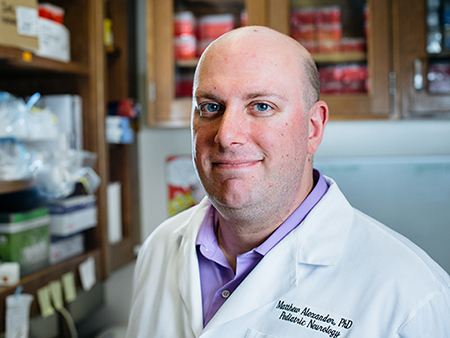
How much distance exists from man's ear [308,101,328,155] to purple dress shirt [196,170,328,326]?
94mm

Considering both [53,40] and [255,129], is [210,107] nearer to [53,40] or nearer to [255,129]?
[255,129]

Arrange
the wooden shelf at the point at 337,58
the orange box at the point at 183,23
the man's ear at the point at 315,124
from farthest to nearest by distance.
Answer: the orange box at the point at 183,23 < the wooden shelf at the point at 337,58 < the man's ear at the point at 315,124

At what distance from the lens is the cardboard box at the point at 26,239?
52.9 inches

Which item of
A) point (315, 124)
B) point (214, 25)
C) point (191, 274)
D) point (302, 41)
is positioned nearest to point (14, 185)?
point (191, 274)

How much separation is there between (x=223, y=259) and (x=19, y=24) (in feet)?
3.21

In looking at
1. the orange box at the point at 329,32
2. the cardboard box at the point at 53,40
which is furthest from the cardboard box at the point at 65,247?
the orange box at the point at 329,32

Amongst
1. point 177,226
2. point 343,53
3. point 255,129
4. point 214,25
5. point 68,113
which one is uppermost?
point 214,25

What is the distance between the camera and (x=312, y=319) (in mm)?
753

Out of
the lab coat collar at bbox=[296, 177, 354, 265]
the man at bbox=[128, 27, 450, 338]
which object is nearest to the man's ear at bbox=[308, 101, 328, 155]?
the man at bbox=[128, 27, 450, 338]

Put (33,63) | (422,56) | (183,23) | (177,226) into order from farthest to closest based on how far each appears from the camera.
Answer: (183,23) < (422,56) < (33,63) < (177,226)

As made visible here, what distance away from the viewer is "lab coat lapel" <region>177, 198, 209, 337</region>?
88 centimetres

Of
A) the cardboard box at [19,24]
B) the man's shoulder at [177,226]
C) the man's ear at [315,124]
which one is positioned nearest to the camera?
the man's ear at [315,124]

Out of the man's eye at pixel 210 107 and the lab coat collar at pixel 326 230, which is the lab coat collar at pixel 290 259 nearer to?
the lab coat collar at pixel 326 230

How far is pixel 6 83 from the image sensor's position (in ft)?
5.71
